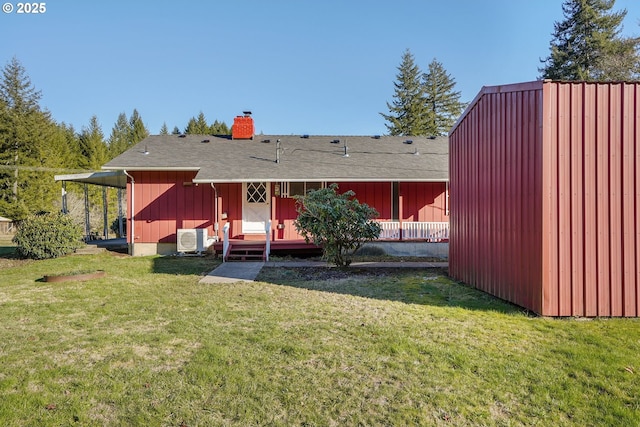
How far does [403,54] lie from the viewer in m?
37.7

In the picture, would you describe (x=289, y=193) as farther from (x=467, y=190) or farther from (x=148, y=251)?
(x=467, y=190)

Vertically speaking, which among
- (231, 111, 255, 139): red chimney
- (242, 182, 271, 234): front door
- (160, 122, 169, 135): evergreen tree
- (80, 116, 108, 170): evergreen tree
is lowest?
(242, 182, 271, 234): front door

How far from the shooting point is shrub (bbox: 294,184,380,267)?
840 centimetres

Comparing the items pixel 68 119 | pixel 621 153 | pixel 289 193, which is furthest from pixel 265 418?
pixel 68 119

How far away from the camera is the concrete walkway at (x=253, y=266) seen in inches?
302

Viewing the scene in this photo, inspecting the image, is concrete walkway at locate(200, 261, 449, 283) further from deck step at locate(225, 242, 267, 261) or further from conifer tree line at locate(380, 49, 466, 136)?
conifer tree line at locate(380, 49, 466, 136)

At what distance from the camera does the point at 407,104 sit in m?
36.3

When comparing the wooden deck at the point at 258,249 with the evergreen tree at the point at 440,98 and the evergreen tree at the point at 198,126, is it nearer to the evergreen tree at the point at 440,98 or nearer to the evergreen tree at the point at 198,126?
the evergreen tree at the point at 440,98

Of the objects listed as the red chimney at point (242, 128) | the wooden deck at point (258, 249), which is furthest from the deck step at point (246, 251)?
the red chimney at point (242, 128)

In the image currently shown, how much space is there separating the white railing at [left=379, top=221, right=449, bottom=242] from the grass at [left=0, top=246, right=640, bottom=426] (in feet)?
18.3

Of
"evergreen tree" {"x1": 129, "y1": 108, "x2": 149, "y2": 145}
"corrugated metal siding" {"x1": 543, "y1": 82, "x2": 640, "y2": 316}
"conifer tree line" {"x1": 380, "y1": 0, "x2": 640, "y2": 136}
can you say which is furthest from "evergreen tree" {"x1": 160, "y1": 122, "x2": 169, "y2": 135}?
"corrugated metal siding" {"x1": 543, "y1": 82, "x2": 640, "y2": 316}

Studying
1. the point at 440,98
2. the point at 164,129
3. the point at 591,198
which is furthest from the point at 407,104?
the point at 164,129

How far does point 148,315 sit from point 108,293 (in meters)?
1.93

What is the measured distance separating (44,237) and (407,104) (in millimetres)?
33203
